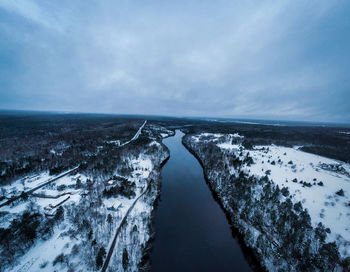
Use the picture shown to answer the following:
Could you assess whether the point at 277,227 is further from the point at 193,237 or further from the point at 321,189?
the point at 321,189

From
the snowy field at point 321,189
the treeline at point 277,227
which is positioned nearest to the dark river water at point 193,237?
the treeline at point 277,227

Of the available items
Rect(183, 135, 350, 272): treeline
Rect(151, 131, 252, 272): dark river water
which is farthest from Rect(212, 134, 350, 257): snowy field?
Rect(151, 131, 252, 272): dark river water

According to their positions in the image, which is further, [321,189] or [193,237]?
[321,189]

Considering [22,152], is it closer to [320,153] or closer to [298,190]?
[298,190]

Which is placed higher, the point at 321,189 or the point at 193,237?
the point at 321,189

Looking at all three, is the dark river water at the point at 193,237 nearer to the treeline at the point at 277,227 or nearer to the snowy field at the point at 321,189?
the treeline at the point at 277,227

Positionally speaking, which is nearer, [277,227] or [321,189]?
[277,227]

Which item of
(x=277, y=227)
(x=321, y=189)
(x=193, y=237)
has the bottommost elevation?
(x=193, y=237)

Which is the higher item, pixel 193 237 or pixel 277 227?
pixel 277 227

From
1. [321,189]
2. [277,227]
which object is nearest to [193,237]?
[277,227]
